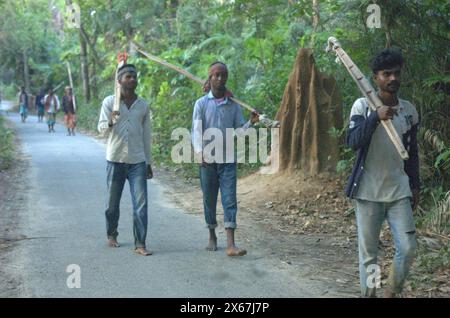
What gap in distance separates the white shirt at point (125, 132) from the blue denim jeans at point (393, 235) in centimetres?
303

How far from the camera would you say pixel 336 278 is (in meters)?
6.54

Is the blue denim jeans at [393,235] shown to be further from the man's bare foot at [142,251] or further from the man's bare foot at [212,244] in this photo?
the man's bare foot at [142,251]

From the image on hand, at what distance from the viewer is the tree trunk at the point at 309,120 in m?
10.7

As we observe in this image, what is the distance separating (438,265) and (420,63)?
3.51m

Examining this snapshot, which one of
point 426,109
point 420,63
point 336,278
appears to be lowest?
point 336,278

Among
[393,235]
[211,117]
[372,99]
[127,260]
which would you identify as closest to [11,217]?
[127,260]

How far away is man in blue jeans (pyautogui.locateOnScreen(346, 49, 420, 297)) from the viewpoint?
5.15 m

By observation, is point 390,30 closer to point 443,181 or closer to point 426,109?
point 426,109

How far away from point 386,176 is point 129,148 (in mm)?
3266

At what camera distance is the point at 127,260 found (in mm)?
7074

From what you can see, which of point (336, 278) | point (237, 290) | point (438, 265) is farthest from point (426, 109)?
point (237, 290)

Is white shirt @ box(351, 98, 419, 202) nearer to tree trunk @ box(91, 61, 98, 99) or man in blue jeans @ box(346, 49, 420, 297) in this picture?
man in blue jeans @ box(346, 49, 420, 297)
